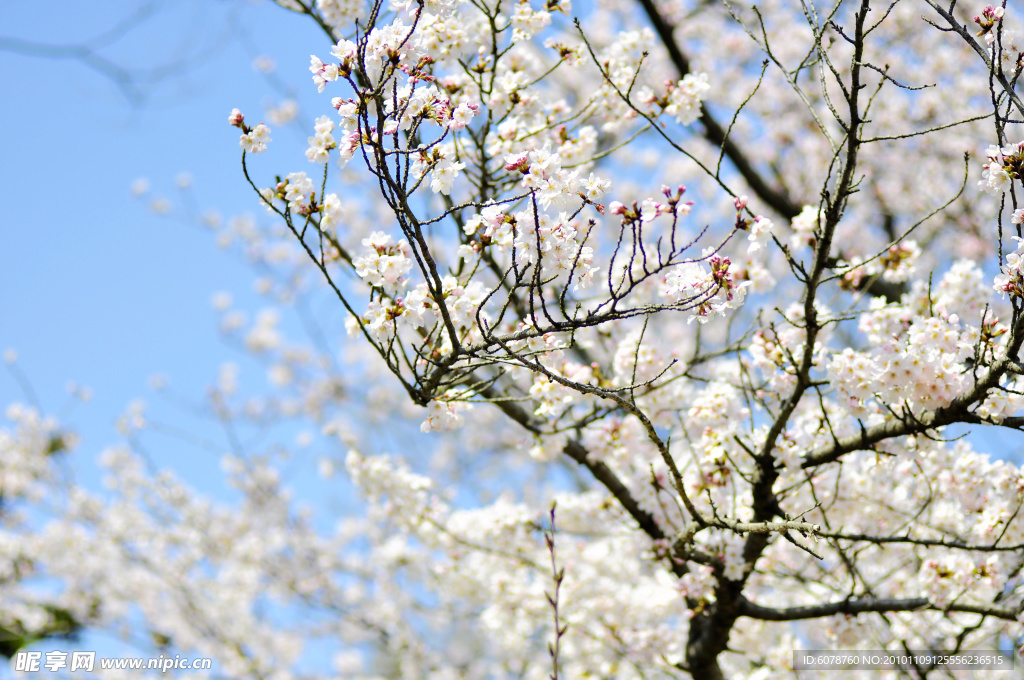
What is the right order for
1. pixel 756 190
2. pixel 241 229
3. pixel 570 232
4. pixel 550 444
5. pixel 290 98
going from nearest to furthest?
pixel 570 232 → pixel 550 444 → pixel 756 190 → pixel 290 98 → pixel 241 229

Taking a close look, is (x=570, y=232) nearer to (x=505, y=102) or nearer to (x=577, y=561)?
(x=505, y=102)

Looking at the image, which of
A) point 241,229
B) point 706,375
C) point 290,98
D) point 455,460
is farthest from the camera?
point 455,460

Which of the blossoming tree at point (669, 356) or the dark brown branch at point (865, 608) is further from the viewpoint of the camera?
the dark brown branch at point (865, 608)

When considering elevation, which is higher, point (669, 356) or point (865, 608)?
point (669, 356)

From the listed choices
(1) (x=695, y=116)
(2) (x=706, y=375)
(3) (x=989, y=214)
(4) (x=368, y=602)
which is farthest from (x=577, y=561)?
(3) (x=989, y=214)

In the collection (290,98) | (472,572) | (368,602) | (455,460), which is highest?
(290,98)

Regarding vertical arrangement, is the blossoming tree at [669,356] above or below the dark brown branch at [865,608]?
above

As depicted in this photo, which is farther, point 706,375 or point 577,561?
point 577,561

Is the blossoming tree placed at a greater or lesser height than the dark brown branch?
greater

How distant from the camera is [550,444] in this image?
349cm

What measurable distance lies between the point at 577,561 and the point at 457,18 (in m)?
4.00

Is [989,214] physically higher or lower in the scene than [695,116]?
higher

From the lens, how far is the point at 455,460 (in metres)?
11.4

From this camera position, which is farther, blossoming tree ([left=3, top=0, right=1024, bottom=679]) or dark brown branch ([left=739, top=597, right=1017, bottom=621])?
dark brown branch ([left=739, top=597, right=1017, bottom=621])
